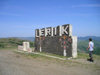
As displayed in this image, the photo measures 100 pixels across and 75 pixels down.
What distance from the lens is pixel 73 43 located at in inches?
448

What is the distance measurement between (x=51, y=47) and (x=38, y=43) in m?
3.11

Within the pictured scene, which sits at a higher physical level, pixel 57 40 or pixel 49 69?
pixel 57 40

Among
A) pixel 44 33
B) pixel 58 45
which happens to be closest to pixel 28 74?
pixel 58 45

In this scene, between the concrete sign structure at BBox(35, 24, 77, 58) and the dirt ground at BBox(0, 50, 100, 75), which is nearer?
the dirt ground at BBox(0, 50, 100, 75)

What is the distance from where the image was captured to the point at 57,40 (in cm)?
1334

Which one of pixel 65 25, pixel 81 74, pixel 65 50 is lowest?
pixel 81 74

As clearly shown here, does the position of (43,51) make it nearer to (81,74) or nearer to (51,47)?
(51,47)

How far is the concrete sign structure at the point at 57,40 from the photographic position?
11609mm

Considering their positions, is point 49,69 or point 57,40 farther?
point 57,40

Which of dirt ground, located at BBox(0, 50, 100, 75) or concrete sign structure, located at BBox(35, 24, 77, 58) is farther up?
concrete sign structure, located at BBox(35, 24, 77, 58)

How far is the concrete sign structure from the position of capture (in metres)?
11.6

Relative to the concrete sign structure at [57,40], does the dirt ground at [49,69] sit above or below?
below

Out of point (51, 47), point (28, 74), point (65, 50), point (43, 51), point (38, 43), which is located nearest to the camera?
point (28, 74)

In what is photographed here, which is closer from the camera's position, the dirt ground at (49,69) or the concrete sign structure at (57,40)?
the dirt ground at (49,69)
